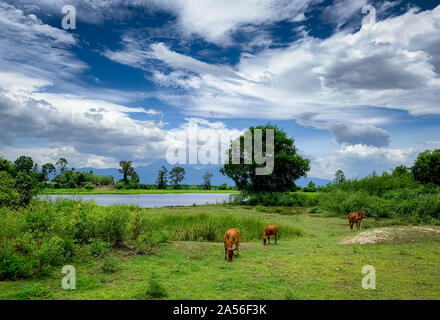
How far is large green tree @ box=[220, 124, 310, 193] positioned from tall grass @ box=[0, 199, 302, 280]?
88.3 feet

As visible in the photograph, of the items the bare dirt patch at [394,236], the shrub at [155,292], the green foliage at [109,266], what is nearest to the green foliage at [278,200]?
the bare dirt patch at [394,236]

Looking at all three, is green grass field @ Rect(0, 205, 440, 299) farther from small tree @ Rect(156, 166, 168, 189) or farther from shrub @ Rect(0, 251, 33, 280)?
small tree @ Rect(156, 166, 168, 189)

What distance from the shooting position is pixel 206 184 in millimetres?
109125

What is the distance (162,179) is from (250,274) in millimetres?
89901

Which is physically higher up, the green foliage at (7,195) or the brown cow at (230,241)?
the green foliage at (7,195)

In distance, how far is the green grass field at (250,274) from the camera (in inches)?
269

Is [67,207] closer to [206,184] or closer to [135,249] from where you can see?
[135,249]

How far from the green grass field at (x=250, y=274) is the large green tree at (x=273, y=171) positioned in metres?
27.3

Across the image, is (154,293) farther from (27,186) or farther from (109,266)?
(27,186)

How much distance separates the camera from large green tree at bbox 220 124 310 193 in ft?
132

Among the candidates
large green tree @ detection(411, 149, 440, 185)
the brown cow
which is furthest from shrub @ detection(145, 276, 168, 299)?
large green tree @ detection(411, 149, 440, 185)

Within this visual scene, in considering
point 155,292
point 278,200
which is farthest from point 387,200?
point 155,292

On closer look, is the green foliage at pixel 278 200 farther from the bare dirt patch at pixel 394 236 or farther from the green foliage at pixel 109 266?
the green foliage at pixel 109 266
